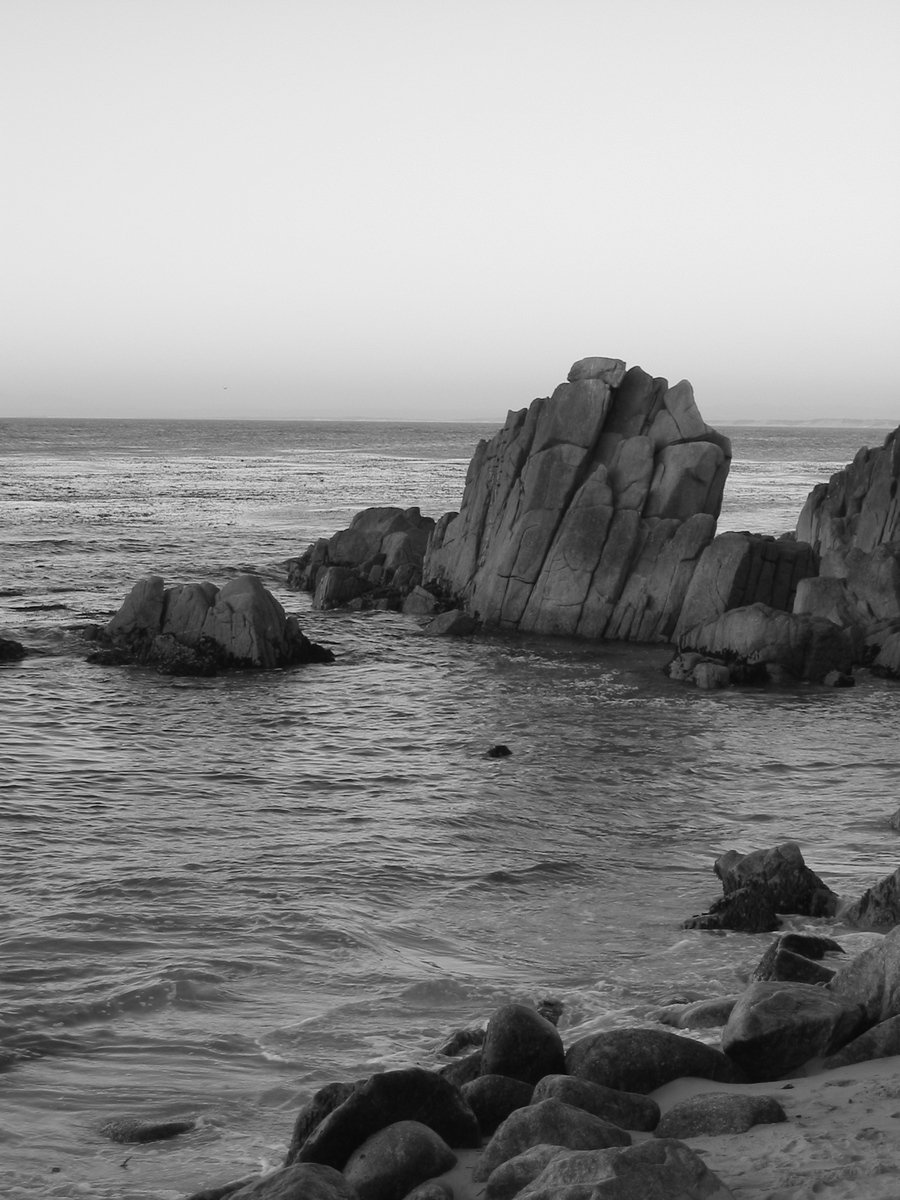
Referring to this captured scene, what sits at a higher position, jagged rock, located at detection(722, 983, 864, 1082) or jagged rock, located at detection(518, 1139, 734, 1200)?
jagged rock, located at detection(518, 1139, 734, 1200)

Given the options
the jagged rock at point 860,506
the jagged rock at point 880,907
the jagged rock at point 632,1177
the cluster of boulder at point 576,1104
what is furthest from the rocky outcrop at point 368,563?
the jagged rock at point 632,1177

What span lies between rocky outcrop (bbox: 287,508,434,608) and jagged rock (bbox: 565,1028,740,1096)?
36.3 metres

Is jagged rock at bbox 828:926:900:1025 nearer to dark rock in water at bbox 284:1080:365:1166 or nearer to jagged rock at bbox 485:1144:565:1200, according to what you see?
jagged rock at bbox 485:1144:565:1200

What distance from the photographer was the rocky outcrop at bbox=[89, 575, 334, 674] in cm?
3609

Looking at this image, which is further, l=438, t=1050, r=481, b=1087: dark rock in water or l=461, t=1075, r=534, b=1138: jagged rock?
l=438, t=1050, r=481, b=1087: dark rock in water

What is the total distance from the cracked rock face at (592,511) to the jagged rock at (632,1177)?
107 feet

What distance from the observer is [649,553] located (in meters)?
40.8

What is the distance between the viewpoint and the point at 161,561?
6028cm

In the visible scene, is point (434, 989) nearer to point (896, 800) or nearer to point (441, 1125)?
Result: point (441, 1125)

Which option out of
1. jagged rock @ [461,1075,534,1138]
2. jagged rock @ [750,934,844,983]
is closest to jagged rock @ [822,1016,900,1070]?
jagged rock @ [750,934,844,983]

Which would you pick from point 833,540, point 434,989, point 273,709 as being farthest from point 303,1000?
point 833,540

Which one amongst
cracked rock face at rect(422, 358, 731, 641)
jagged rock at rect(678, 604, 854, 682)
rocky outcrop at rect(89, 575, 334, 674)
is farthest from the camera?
cracked rock face at rect(422, 358, 731, 641)

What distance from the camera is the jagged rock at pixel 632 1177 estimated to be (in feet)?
25.3

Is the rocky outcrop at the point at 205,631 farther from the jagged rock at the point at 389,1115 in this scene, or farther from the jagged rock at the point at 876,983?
the jagged rock at the point at 389,1115
